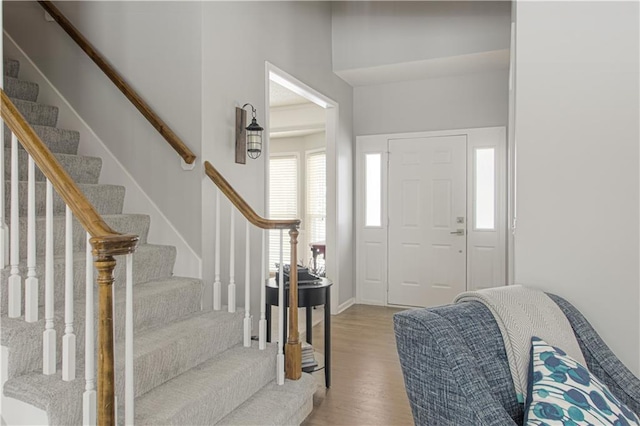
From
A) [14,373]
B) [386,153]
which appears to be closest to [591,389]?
[14,373]

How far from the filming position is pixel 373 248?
5.45m

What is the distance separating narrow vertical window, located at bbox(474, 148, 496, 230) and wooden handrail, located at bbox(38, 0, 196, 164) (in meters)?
3.29

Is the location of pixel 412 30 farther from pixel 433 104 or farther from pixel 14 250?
pixel 14 250

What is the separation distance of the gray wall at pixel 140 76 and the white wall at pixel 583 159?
6.34 ft

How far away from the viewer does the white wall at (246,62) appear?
2986mm

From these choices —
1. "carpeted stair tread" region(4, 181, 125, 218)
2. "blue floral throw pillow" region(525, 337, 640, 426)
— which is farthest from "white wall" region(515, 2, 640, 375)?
"carpeted stair tread" region(4, 181, 125, 218)

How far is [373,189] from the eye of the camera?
215 inches

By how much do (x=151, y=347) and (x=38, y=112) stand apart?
213 cm

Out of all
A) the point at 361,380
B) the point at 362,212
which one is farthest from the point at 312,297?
the point at 362,212

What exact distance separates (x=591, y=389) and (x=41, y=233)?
8.66 ft

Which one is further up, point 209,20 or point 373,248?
point 209,20

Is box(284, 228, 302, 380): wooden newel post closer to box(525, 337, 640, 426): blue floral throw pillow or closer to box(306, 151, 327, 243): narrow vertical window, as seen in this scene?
box(525, 337, 640, 426): blue floral throw pillow

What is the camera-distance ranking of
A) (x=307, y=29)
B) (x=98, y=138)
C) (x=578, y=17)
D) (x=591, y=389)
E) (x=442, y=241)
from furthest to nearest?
(x=442, y=241), (x=307, y=29), (x=98, y=138), (x=578, y=17), (x=591, y=389)

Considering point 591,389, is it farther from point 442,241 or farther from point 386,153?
point 386,153
